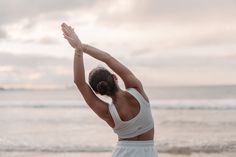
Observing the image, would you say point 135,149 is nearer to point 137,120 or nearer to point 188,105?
point 137,120

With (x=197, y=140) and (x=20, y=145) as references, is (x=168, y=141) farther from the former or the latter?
(x=20, y=145)

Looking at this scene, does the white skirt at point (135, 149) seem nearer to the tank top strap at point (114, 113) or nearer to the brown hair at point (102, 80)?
the tank top strap at point (114, 113)

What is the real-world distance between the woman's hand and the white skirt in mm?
643

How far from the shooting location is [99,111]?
300 cm

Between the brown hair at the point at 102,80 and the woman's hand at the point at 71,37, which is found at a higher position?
the woman's hand at the point at 71,37

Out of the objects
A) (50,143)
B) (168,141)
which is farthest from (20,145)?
(168,141)

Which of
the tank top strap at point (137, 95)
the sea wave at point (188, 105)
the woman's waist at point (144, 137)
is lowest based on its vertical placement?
the sea wave at point (188, 105)

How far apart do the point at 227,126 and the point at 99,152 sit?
21.0 feet

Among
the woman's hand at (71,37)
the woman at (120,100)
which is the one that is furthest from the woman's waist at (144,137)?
the woman's hand at (71,37)

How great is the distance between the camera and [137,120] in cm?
298

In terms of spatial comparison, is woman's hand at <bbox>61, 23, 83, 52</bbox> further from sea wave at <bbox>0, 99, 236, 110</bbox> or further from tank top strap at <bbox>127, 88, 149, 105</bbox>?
sea wave at <bbox>0, 99, 236, 110</bbox>

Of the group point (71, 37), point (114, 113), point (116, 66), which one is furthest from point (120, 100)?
point (71, 37)

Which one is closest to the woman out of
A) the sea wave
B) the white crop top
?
the white crop top

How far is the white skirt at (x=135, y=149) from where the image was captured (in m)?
3.03
